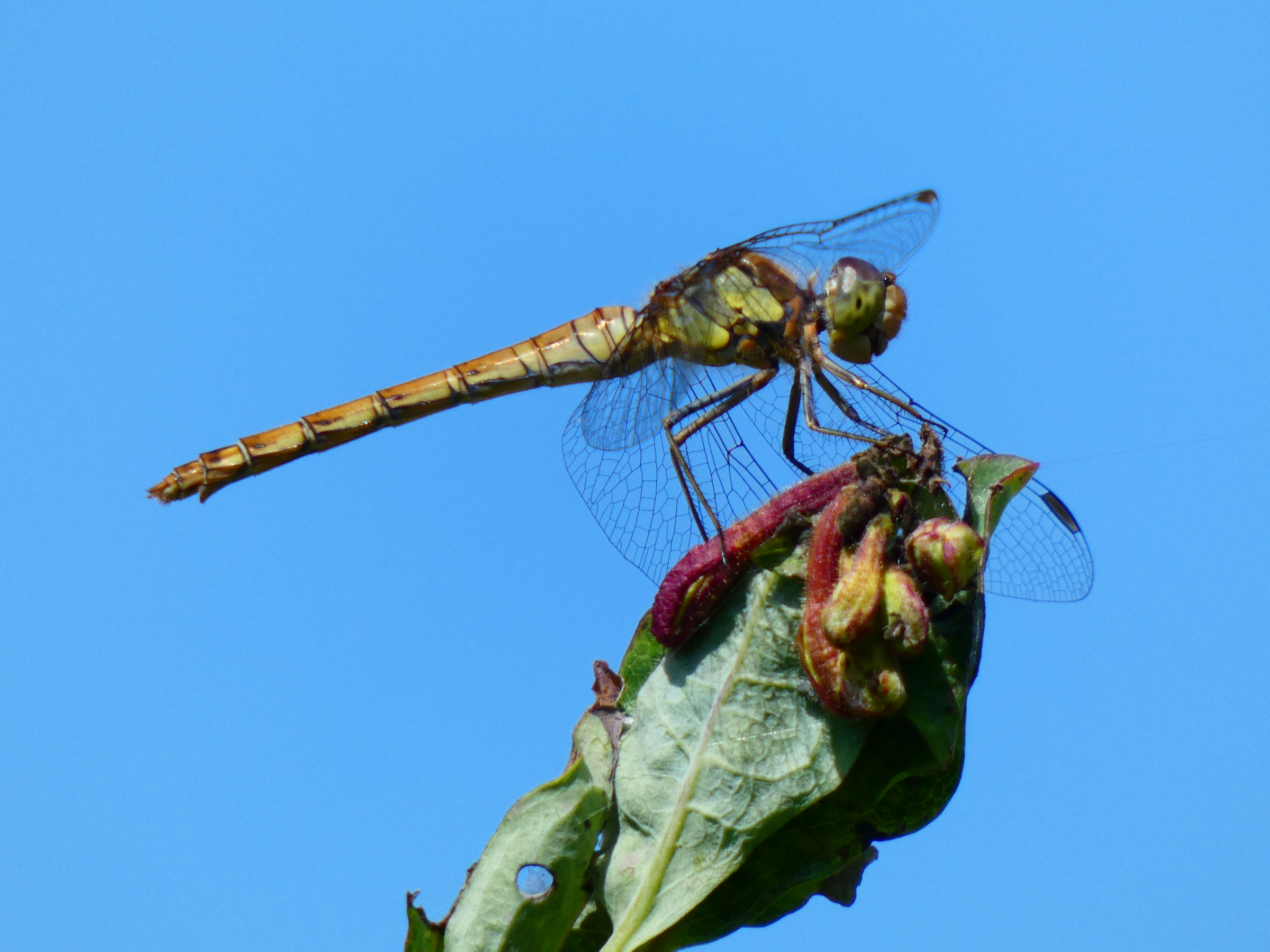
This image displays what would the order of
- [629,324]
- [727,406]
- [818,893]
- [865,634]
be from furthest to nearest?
[629,324]
[727,406]
[818,893]
[865,634]

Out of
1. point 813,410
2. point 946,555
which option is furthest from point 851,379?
point 946,555

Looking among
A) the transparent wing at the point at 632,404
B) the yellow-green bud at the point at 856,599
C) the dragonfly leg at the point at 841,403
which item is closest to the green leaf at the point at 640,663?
the yellow-green bud at the point at 856,599

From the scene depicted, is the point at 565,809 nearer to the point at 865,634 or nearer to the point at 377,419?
A: the point at 865,634

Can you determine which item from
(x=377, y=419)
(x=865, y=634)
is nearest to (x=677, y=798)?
(x=865, y=634)

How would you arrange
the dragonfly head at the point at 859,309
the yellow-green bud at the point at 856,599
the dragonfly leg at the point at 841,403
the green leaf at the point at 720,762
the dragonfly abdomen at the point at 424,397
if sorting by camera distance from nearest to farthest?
Answer: the yellow-green bud at the point at 856,599
the green leaf at the point at 720,762
the dragonfly leg at the point at 841,403
the dragonfly head at the point at 859,309
the dragonfly abdomen at the point at 424,397

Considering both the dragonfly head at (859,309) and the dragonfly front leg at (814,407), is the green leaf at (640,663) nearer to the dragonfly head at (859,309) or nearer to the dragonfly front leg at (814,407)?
the dragonfly front leg at (814,407)

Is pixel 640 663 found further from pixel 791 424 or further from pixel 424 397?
pixel 424 397
